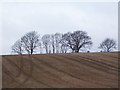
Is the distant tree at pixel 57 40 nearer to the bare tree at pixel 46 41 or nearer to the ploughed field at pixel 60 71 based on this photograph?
the bare tree at pixel 46 41

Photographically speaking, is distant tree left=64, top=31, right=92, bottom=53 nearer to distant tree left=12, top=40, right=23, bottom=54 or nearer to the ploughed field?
distant tree left=12, top=40, right=23, bottom=54

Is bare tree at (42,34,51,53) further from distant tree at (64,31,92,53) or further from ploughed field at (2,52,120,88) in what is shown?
ploughed field at (2,52,120,88)

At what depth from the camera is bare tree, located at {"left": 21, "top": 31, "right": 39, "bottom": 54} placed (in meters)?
43.8

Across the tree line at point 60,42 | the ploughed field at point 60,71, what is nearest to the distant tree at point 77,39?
the tree line at point 60,42

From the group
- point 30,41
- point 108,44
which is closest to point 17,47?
point 30,41

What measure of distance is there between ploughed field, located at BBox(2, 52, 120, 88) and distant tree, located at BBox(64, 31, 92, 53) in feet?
97.1

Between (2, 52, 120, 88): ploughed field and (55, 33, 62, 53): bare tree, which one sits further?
(55, 33, 62, 53): bare tree

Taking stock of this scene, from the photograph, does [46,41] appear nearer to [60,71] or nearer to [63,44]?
[63,44]

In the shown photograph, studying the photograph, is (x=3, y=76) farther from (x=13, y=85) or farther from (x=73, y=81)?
(x=73, y=81)

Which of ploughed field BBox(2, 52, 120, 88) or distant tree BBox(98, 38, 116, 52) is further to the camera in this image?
distant tree BBox(98, 38, 116, 52)

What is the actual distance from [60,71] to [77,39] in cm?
3481

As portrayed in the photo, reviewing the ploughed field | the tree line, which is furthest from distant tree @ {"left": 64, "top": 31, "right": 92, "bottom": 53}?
the ploughed field

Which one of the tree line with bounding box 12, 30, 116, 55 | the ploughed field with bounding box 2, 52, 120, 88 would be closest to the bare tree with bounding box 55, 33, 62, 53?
the tree line with bounding box 12, 30, 116, 55

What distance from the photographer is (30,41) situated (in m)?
46.5
